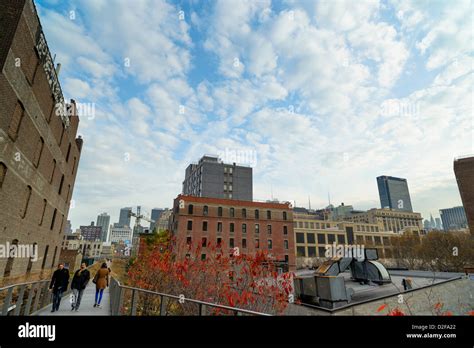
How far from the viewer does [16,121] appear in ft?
45.1

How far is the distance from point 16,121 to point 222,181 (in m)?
69.1

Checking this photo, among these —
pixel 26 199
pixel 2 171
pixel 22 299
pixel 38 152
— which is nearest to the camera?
pixel 22 299

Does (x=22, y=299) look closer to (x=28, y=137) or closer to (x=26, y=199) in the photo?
(x=26, y=199)

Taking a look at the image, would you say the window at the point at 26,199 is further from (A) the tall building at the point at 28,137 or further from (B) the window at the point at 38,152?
(B) the window at the point at 38,152

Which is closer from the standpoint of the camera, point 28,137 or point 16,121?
point 16,121

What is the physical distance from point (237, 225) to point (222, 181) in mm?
36452

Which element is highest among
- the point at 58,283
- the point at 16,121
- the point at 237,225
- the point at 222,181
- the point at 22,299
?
the point at 222,181

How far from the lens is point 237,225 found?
153ft

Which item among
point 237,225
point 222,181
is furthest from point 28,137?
point 222,181

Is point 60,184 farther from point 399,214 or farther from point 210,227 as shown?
point 399,214

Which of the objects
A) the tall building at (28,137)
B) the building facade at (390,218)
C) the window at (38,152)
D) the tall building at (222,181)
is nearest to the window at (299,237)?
the tall building at (222,181)

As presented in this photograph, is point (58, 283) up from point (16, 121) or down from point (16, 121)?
down

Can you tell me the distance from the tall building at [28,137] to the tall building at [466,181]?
7127 cm

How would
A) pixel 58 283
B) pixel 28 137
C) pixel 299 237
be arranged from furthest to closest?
pixel 299 237 < pixel 28 137 < pixel 58 283
